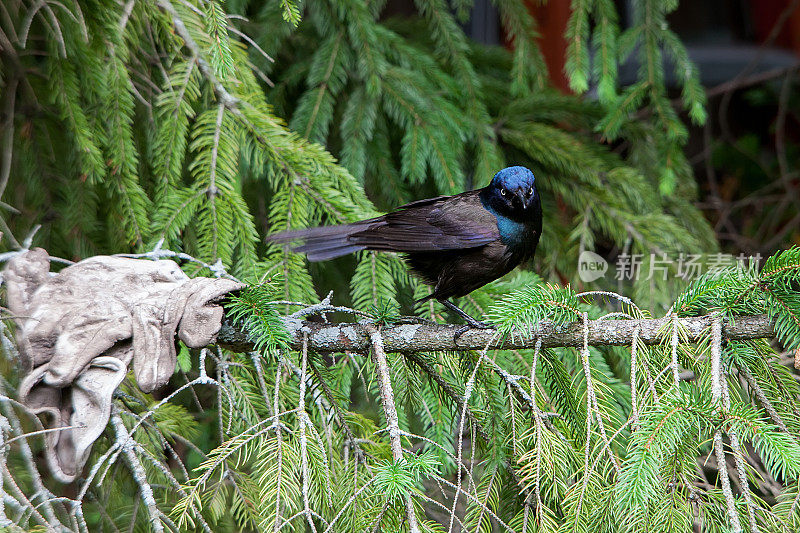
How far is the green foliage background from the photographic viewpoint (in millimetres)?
1254

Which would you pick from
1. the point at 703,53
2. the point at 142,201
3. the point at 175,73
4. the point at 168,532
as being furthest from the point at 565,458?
the point at 703,53

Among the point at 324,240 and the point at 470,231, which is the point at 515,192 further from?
the point at 324,240

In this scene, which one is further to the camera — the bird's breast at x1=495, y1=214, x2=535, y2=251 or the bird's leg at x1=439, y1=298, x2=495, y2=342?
the bird's breast at x1=495, y1=214, x2=535, y2=251

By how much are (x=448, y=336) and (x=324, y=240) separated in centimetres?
47

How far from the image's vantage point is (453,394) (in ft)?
5.22

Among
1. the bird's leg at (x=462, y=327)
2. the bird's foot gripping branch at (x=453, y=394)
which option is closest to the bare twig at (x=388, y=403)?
the bird's foot gripping branch at (x=453, y=394)

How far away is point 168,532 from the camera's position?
1263 mm

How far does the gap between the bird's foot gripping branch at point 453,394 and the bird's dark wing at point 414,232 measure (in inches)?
9.7

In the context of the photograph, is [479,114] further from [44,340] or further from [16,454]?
[16,454]

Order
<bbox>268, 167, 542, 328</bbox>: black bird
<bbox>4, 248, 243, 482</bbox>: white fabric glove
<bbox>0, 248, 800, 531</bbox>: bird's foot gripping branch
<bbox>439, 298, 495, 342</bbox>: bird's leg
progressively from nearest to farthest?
<bbox>0, 248, 800, 531</bbox>: bird's foot gripping branch
<bbox>4, 248, 243, 482</bbox>: white fabric glove
<bbox>439, 298, 495, 342</bbox>: bird's leg
<bbox>268, 167, 542, 328</bbox>: black bird

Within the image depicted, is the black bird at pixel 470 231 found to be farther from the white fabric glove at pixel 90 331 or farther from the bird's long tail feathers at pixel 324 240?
the white fabric glove at pixel 90 331

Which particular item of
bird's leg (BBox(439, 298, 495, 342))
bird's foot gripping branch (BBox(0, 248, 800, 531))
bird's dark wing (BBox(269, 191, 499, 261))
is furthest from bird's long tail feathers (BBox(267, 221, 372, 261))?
bird's leg (BBox(439, 298, 495, 342))

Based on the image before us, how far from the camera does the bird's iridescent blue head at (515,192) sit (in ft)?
6.48

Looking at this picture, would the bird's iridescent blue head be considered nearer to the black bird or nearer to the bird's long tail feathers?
the black bird
